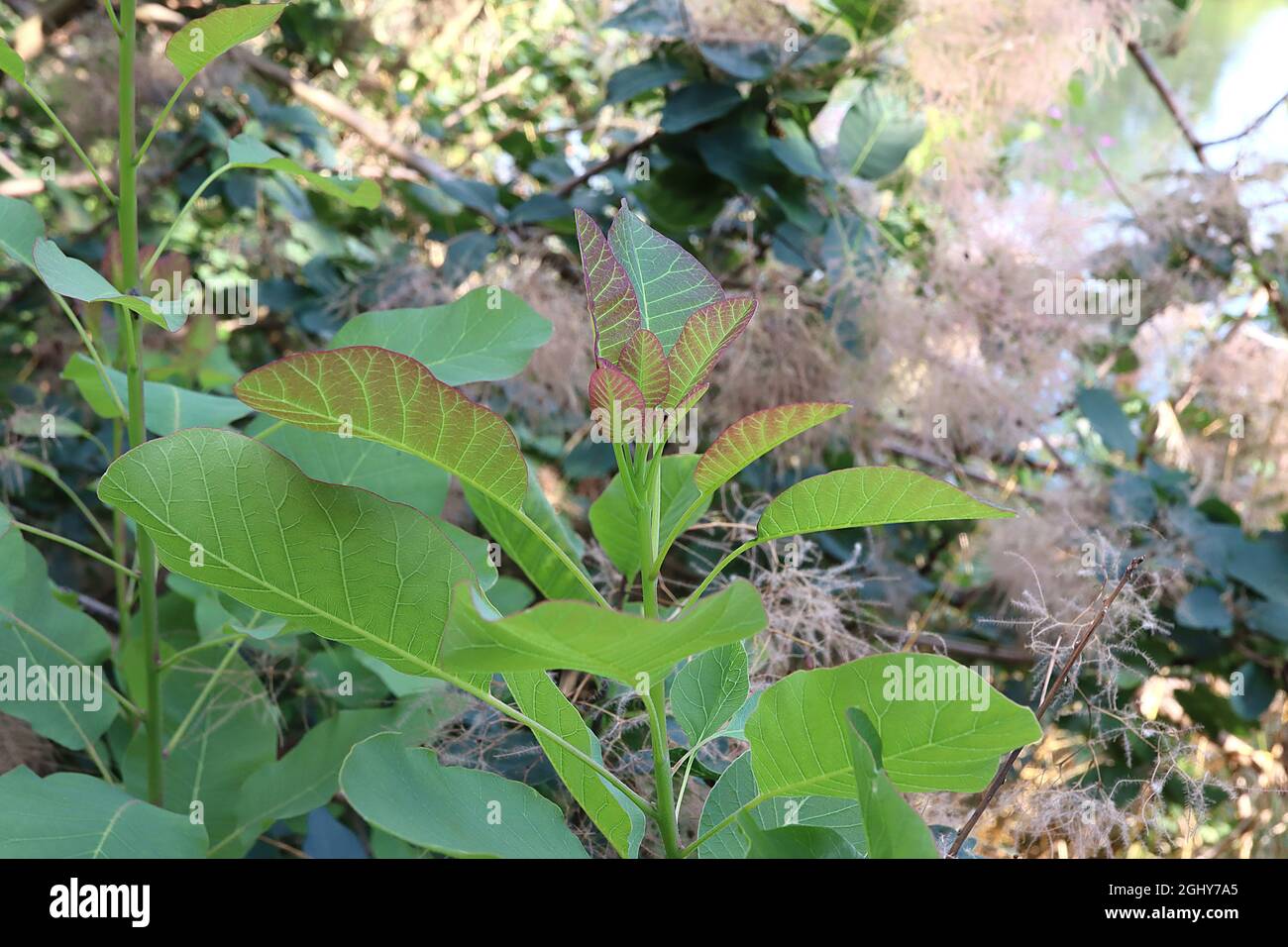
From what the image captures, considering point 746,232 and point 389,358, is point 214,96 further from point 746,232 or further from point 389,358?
point 389,358

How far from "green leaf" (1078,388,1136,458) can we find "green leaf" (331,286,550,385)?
2.32 ft

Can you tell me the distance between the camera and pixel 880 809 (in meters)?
0.26

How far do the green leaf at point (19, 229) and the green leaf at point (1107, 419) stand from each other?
2.99ft

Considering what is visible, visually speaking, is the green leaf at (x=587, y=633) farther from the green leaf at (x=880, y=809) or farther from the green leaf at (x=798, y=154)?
the green leaf at (x=798, y=154)

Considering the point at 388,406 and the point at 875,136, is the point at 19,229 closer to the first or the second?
the point at 388,406

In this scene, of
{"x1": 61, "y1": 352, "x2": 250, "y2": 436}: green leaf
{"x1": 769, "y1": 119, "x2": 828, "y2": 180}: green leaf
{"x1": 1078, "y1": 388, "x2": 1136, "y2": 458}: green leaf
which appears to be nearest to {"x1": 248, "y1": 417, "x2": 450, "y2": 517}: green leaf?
{"x1": 61, "y1": 352, "x2": 250, "y2": 436}: green leaf

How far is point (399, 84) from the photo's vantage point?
156 cm

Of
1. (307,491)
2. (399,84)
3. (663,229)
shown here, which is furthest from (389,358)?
(399,84)

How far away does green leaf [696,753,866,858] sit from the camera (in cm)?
35

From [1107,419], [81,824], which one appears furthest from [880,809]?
[1107,419]

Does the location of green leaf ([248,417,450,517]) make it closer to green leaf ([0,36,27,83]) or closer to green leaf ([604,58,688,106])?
green leaf ([0,36,27,83])

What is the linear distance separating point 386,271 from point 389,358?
0.76 m

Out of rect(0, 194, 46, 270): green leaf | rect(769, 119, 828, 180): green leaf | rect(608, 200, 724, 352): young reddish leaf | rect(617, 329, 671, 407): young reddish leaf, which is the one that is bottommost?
rect(617, 329, 671, 407): young reddish leaf

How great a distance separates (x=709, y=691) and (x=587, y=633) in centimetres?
14
